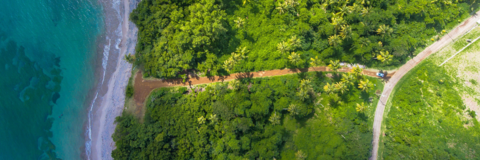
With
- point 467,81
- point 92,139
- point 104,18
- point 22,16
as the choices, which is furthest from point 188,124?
point 467,81

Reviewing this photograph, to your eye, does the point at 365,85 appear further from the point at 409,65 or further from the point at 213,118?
the point at 213,118

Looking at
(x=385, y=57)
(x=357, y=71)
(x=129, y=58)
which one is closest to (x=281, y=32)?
(x=357, y=71)

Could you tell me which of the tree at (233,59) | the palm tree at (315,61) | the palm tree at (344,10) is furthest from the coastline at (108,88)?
the palm tree at (344,10)

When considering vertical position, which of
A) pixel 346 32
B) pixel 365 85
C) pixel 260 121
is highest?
pixel 346 32

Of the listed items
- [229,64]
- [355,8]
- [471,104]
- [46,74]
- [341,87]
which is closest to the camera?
[341,87]

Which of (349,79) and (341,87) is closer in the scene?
(341,87)

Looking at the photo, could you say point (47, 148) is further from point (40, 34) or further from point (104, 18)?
point (104, 18)

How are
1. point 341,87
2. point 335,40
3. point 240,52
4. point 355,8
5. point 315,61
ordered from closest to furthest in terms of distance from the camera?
point 341,87 → point 335,40 → point 315,61 → point 240,52 → point 355,8
